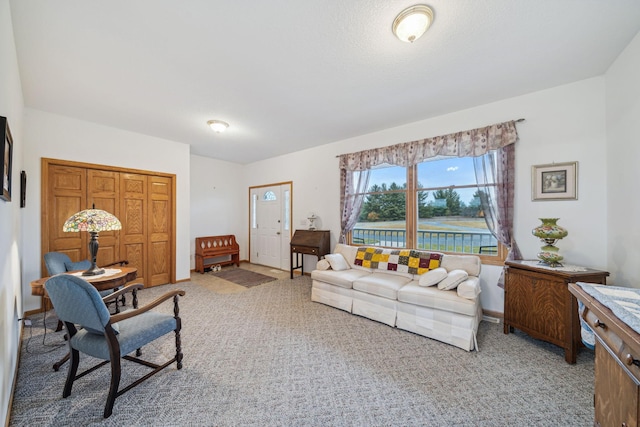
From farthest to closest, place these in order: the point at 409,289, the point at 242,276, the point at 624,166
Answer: the point at 242,276 → the point at 409,289 → the point at 624,166

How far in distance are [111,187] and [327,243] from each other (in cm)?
365

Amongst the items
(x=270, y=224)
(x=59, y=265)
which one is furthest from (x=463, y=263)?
(x=59, y=265)

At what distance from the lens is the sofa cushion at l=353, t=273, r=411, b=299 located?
284cm

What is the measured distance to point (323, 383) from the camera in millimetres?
1894

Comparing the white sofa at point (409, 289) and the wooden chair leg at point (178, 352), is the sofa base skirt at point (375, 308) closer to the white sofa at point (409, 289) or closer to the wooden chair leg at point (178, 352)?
the white sofa at point (409, 289)

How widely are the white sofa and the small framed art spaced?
1.02 m

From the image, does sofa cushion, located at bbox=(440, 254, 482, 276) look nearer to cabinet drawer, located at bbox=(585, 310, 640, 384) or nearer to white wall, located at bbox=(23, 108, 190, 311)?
cabinet drawer, located at bbox=(585, 310, 640, 384)

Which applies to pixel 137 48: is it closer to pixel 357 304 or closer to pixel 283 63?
pixel 283 63

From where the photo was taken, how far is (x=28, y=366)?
206cm

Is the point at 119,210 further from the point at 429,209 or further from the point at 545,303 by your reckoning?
the point at 545,303

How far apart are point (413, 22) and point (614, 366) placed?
218cm

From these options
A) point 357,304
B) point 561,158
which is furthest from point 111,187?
point 561,158

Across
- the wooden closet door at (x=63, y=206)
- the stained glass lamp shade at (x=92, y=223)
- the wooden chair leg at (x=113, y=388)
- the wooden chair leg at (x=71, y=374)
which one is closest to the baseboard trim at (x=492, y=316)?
the wooden chair leg at (x=113, y=388)

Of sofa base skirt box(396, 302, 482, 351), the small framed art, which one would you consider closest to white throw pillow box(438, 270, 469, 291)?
sofa base skirt box(396, 302, 482, 351)
